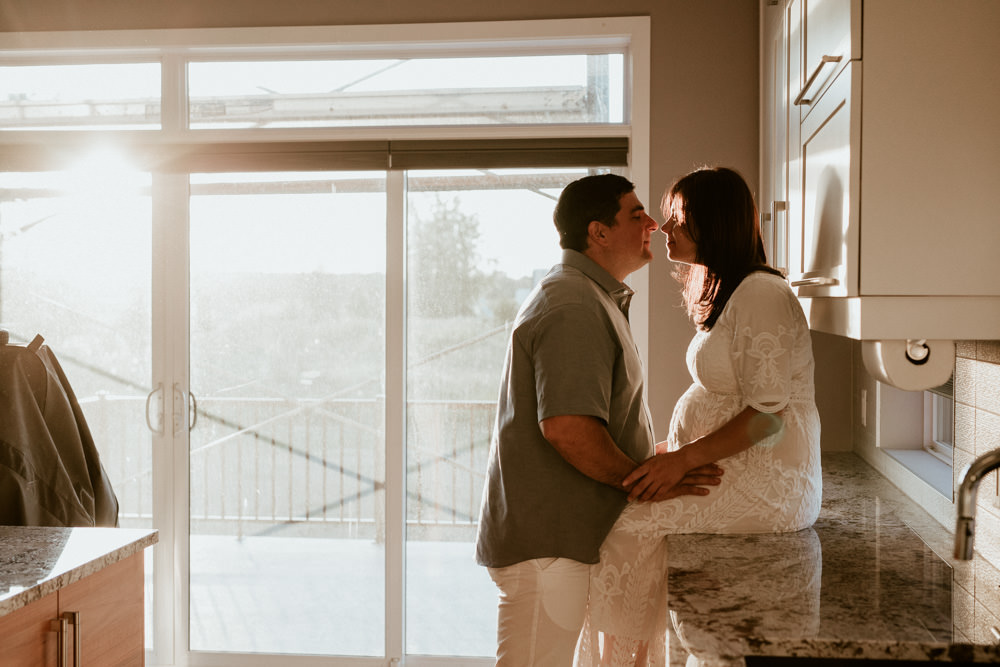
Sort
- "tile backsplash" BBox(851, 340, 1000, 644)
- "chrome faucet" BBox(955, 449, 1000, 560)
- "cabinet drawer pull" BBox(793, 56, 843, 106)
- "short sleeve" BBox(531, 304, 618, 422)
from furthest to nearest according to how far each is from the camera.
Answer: "short sleeve" BBox(531, 304, 618, 422) < "cabinet drawer pull" BBox(793, 56, 843, 106) < "tile backsplash" BBox(851, 340, 1000, 644) < "chrome faucet" BBox(955, 449, 1000, 560)

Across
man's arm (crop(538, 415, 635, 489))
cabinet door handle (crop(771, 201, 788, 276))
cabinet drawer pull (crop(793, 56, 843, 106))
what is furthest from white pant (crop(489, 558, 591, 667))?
cabinet drawer pull (crop(793, 56, 843, 106))

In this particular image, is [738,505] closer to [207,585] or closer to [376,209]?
[376,209]

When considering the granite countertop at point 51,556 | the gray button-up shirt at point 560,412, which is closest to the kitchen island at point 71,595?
the granite countertop at point 51,556

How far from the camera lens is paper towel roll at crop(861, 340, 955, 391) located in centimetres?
141

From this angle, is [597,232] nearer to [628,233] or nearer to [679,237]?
[628,233]

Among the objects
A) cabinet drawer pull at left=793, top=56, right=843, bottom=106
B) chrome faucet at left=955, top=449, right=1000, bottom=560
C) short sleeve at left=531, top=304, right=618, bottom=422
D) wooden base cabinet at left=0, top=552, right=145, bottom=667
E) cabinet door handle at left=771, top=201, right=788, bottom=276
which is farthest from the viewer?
cabinet door handle at left=771, top=201, right=788, bottom=276

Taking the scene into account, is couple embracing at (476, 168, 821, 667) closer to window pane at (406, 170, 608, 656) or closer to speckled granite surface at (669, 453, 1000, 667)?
speckled granite surface at (669, 453, 1000, 667)

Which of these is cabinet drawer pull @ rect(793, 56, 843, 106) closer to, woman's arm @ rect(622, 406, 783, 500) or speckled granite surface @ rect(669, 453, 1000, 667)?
woman's arm @ rect(622, 406, 783, 500)

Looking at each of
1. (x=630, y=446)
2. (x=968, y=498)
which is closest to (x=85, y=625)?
(x=630, y=446)

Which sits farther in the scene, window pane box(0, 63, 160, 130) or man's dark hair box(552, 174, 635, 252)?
window pane box(0, 63, 160, 130)

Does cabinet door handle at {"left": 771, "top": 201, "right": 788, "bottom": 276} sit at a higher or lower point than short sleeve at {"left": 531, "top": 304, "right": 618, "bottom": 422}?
higher

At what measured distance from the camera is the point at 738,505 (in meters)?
1.71

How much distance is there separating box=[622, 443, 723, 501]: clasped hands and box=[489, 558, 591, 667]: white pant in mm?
219

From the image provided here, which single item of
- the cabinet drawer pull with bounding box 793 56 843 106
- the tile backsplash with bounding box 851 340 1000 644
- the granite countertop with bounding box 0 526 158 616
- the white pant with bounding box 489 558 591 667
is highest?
the cabinet drawer pull with bounding box 793 56 843 106
